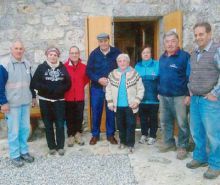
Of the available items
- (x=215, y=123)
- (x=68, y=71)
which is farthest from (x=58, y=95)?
(x=215, y=123)

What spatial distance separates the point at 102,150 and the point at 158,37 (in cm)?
251

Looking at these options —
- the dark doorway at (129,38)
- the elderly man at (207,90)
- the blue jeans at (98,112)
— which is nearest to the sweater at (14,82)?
the blue jeans at (98,112)

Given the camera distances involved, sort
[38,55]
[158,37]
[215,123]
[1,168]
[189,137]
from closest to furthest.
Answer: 1. [215,123]
2. [1,168]
3. [189,137]
4. [38,55]
5. [158,37]

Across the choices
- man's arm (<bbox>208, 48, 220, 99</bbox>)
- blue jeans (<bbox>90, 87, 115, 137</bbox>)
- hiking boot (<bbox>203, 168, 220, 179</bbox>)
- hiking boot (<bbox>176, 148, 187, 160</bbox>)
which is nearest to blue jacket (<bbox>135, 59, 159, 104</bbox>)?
blue jeans (<bbox>90, 87, 115, 137</bbox>)

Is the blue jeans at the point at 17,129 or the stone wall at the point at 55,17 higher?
the stone wall at the point at 55,17

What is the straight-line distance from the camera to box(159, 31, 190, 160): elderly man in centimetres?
432

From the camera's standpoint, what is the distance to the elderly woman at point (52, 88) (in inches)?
175

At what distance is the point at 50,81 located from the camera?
14.6ft

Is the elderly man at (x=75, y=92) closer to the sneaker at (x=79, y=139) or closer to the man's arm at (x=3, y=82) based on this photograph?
the sneaker at (x=79, y=139)

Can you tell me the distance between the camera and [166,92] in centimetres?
444

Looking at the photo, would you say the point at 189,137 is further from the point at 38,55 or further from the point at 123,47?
the point at 123,47

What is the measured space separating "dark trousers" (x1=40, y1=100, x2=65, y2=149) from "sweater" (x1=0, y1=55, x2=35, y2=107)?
30 cm

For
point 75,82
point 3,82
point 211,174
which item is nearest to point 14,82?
point 3,82

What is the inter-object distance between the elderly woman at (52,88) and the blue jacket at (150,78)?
1.12 metres
